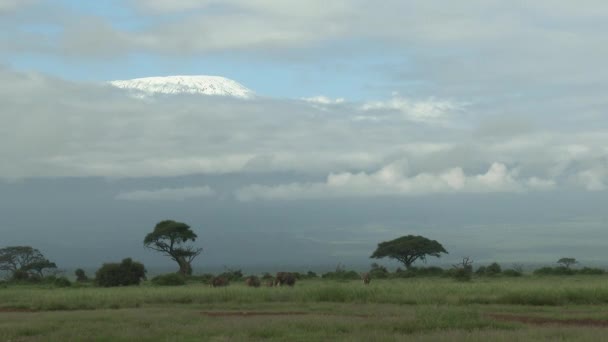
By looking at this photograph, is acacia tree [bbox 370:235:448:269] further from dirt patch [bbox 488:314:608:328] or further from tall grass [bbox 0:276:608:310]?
dirt patch [bbox 488:314:608:328]

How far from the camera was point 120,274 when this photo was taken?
166ft

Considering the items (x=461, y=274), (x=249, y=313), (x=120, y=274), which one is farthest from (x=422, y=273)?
(x=249, y=313)

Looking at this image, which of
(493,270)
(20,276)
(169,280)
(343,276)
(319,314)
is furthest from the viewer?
(20,276)

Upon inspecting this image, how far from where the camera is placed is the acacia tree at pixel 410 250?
74688 mm

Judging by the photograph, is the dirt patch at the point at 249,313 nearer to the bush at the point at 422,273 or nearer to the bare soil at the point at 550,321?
the bare soil at the point at 550,321

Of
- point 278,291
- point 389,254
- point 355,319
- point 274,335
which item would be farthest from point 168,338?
point 389,254

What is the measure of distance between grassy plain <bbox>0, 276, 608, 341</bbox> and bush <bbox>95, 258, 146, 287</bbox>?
15514mm

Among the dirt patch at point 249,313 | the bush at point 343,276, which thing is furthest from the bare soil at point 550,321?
the bush at point 343,276

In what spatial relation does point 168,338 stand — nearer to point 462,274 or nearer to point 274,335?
point 274,335

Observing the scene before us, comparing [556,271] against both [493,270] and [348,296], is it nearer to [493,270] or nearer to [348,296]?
[493,270]

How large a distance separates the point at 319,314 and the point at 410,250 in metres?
51.8

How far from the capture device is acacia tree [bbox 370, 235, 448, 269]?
74688mm

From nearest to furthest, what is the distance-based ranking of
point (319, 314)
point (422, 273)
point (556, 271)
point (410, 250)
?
point (319, 314) → point (422, 273) → point (556, 271) → point (410, 250)

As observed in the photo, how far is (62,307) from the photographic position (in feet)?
98.4
